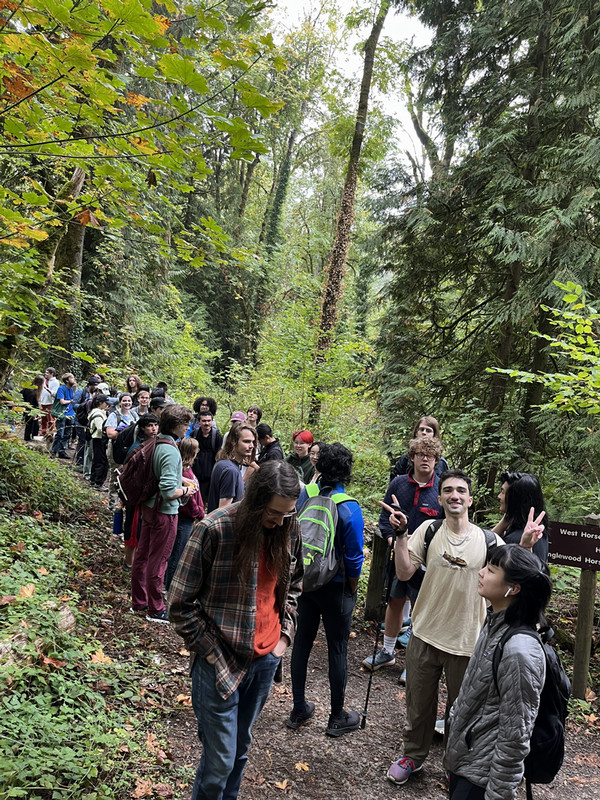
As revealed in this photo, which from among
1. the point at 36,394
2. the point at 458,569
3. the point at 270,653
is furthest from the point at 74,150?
the point at 36,394

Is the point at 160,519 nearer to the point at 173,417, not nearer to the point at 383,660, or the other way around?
the point at 173,417

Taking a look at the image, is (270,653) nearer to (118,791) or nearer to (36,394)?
(118,791)

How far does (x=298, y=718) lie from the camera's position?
3.84m

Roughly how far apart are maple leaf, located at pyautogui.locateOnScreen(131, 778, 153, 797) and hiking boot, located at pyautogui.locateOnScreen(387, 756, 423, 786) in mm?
1665

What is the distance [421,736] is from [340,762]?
670 mm

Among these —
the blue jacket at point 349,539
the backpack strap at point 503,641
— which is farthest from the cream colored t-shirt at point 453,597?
the backpack strap at point 503,641

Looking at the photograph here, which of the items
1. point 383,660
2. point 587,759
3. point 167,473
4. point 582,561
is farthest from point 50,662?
point 582,561

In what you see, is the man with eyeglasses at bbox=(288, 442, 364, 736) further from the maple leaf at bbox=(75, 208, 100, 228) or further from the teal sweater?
the maple leaf at bbox=(75, 208, 100, 228)

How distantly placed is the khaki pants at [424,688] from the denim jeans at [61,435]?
9575 mm

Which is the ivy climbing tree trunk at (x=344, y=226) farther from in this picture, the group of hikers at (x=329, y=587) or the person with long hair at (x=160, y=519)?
the person with long hair at (x=160, y=519)

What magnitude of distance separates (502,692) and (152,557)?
11.8ft

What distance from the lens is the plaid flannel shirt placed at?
218 cm

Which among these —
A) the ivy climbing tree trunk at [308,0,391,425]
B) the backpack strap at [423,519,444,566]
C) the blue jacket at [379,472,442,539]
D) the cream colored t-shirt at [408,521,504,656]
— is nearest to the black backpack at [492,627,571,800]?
the cream colored t-shirt at [408,521,504,656]

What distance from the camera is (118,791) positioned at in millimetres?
2697
